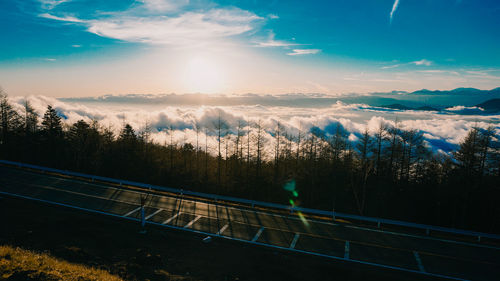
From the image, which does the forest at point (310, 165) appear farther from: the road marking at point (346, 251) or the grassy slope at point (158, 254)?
the grassy slope at point (158, 254)

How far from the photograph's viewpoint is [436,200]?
35062 mm

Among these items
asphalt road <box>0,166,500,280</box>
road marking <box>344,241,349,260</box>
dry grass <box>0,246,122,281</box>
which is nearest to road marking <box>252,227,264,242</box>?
asphalt road <box>0,166,500,280</box>

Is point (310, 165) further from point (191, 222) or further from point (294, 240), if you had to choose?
point (191, 222)

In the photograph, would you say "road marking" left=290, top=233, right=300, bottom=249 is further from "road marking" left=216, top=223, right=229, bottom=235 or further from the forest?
the forest

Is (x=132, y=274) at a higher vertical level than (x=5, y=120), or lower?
lower

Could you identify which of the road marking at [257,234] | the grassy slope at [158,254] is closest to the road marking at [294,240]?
the grassy slope at [158,254]

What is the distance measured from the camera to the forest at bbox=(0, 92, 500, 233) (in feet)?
105

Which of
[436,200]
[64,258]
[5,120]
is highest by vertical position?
[5,120]

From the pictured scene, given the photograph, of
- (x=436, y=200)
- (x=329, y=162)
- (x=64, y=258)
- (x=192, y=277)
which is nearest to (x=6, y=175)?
(x=64, y=258)

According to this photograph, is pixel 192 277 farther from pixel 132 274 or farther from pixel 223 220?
pixel 223 220

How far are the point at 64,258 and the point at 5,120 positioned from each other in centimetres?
5700

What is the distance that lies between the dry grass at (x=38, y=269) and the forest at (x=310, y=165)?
3004 centimetres

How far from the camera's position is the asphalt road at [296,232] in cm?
1823

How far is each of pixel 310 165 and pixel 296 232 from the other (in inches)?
983
